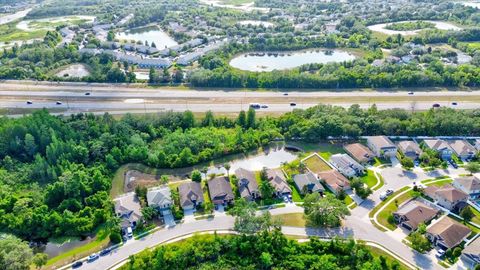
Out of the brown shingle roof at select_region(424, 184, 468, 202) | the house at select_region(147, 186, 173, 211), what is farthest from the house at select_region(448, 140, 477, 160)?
the house at select_region(147, 186, 173, 211)

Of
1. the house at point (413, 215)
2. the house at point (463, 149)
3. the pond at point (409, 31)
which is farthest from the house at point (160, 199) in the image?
the pond at point (409, 31)

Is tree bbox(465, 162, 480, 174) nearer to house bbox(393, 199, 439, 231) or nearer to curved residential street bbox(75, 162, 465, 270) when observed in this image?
house bbox(393, 199, 439, 231)

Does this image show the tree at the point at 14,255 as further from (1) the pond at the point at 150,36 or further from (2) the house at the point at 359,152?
(1) the pond at the point at 150,36

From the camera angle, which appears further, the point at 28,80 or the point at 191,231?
the point at 28,80

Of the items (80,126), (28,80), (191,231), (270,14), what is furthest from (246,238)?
(270,14)

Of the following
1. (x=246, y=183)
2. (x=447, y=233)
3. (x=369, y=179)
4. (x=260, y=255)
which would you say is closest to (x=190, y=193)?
(x=246, y=183)

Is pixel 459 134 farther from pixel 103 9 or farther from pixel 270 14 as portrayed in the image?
pixel 103 9
